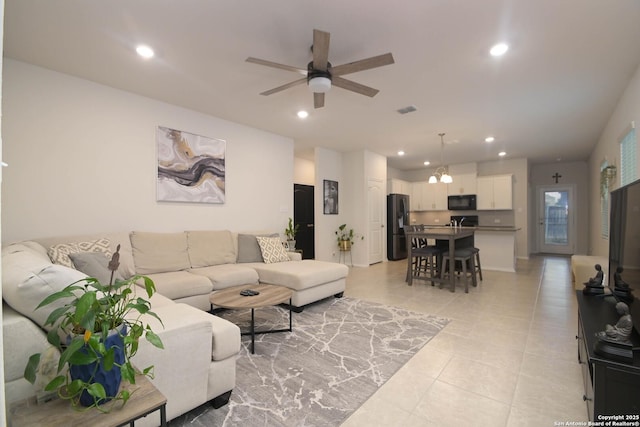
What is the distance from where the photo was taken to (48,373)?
1220 mm

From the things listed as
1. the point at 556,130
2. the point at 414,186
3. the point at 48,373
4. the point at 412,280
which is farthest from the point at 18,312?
the point at 414,186

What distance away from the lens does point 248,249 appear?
4.34 metres

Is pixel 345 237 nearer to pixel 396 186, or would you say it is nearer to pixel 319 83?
pixel 396 186

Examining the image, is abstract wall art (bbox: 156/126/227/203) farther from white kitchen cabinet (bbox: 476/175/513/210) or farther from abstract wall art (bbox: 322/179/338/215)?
white kitchen cabinet (bbox: 476/175/513/210)

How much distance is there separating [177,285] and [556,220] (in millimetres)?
9946

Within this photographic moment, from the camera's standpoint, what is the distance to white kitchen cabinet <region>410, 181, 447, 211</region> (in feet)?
27.8

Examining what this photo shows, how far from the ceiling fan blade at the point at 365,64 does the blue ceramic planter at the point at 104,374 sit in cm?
234

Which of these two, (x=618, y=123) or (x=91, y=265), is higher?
(x=618, y=123)

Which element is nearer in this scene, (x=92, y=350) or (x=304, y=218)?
(x=92, y=350)

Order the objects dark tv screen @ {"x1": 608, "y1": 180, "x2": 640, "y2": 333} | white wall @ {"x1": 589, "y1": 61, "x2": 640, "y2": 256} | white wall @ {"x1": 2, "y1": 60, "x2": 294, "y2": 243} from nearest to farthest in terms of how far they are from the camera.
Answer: dark tv screen @ {"x1": 608, "y1": 180, "x2": 640, "y2": 333}
white wall @ {"x1": 2, "y1": 60, "x2": 294, "y2": 243}
white wall @ {"x1": 589, "y1": 61, "x2": 640, "y2": 256}

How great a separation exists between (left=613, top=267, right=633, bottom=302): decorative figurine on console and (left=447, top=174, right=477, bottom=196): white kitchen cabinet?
632 centimetres

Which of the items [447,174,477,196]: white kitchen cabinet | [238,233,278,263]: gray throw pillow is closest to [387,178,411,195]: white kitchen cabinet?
[447,174,477,196]: white kitchen cabinet

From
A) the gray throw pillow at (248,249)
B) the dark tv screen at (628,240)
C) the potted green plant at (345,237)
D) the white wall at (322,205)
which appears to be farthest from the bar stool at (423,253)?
the dark tv screen at (628,240)

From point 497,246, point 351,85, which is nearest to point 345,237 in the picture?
point 497,246
